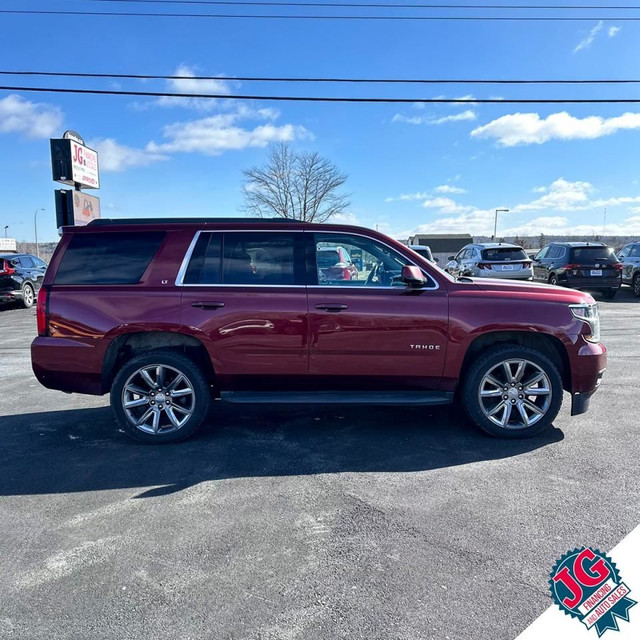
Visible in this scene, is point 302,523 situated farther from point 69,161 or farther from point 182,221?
point 69,161

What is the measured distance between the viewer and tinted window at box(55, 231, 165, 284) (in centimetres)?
448

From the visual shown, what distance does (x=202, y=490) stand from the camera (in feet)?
11.7

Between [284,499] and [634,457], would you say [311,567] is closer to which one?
[284,499]

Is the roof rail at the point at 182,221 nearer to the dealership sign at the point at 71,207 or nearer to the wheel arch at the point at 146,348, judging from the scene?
the wheel arch at the point at 146,348

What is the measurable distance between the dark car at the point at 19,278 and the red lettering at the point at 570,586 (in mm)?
14997

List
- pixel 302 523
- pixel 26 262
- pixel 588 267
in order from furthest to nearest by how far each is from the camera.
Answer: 1. pixel 26 262
2. pixel 588 267
3. pixel 302 523

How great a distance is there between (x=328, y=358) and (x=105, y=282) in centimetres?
211

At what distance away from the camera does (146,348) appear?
4.59 meters

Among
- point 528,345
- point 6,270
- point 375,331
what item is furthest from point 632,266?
point 6,270

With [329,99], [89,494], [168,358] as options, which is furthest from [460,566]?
[329,99]

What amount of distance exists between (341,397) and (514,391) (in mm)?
1551

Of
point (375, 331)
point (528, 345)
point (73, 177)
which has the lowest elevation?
point (528, 345)

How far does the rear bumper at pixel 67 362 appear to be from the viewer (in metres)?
4.43

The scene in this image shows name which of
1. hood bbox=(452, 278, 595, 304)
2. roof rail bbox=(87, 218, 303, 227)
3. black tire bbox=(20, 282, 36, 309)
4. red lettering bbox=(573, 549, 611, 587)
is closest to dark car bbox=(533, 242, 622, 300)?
hood bbox=(452, 278, 595, 304)
